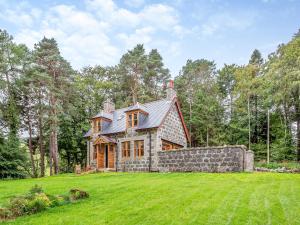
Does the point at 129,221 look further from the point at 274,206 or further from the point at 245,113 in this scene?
the point at 245,113

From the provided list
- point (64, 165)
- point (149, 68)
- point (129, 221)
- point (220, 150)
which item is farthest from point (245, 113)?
point (129, 221)

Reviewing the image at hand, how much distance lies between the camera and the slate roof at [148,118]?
2128 cm

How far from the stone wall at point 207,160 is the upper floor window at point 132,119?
3.55 meters

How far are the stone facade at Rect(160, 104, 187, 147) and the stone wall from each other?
7.03 feet

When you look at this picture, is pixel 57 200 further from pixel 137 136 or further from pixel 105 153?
pixel 105 153

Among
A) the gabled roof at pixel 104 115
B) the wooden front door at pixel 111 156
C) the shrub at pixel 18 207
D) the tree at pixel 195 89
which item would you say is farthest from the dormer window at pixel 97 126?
the shrub at pixel 18 207

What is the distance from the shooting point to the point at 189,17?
47.2ft

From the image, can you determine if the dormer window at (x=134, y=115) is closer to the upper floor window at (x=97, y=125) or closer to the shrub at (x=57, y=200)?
the upper floor window at (x=97, y=125)

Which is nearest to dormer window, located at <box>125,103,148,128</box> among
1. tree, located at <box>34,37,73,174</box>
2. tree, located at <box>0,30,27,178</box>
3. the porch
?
the porch

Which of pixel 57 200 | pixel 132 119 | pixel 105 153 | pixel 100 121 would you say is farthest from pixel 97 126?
pixel 57 200

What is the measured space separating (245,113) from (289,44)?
9650 mm

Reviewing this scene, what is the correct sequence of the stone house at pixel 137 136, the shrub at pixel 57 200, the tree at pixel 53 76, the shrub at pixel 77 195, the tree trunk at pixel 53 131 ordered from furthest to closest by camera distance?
the tree at pixel 53 76, the tree trunk at pixel 53 131, the stone house at pixel 137 136, the shrub at pixel 77 195, the shrub at pixel 57 200

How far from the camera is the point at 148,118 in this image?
73.0 ft

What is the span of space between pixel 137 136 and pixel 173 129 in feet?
10.2
